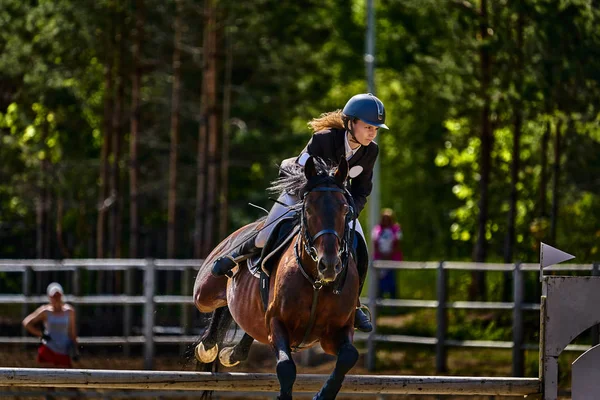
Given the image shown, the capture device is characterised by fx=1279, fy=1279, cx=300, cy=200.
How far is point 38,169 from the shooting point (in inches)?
1054

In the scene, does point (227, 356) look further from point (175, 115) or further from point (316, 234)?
point (175, 115)

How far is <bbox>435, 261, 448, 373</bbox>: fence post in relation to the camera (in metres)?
17.8

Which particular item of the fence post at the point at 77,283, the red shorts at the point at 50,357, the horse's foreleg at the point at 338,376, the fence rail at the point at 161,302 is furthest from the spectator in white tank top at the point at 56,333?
the horse's foreleg at the point at 338,376

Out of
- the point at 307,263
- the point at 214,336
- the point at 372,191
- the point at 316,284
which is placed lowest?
the point at 214,336

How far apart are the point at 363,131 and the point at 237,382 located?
1.91 m

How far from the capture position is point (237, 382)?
8672 mm

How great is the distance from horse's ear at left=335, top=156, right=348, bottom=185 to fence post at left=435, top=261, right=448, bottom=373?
9731mm

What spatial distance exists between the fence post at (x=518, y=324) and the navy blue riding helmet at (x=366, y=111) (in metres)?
8.14

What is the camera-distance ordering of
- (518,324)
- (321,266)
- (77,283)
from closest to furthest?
(321,266) < (518,324) < (77,283)

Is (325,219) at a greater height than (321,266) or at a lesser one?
greater

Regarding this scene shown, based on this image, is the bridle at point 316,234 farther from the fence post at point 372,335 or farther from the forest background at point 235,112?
the fence post at point 372,335

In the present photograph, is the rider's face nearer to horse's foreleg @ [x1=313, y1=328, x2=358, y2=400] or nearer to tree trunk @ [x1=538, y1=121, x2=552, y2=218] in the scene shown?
horse's foreleg @ [x1=313, y1=328, x2=358, y2=400]

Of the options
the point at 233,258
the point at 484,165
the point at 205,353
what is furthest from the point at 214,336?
the point at 484,165

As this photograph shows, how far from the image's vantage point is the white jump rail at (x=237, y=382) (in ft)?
28.1
